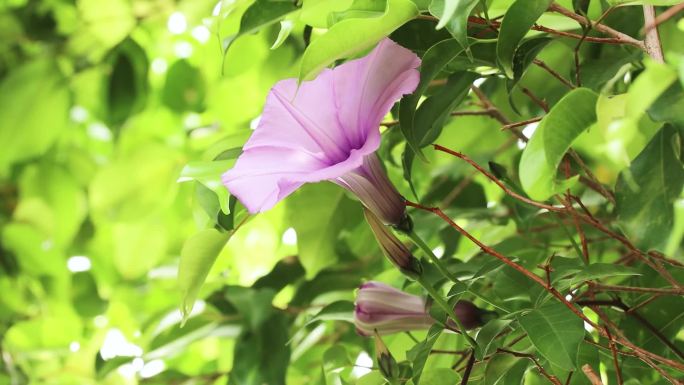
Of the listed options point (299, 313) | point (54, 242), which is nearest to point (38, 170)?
point (54, 242)

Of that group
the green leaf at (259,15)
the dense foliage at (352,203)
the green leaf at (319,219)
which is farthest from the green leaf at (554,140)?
the green leaf at (319,219)

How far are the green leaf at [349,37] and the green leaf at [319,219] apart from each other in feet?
0.95

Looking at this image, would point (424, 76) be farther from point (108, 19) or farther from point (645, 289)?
point (108, 19)

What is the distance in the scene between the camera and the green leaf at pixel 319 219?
710 millimetres

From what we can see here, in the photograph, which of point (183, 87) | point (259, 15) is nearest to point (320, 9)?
point (259, 15)

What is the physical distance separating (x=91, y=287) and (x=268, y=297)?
490 millimetres

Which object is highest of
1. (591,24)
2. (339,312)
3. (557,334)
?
(591,24)

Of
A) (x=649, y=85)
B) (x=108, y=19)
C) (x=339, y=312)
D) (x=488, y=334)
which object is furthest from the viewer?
(x=108, y=19)

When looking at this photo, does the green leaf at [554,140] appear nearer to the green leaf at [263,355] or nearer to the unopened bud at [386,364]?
the unopened bud at [386,364]

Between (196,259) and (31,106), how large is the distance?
650mm

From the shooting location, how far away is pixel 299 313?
82cm

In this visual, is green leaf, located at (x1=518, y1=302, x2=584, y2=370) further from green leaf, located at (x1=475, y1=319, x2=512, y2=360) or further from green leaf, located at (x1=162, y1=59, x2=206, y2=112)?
green leaf, located at (x1=162, y1=59, x2=206, y2=112)

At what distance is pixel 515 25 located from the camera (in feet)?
1.40

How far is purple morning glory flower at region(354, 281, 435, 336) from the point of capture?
0.54m
